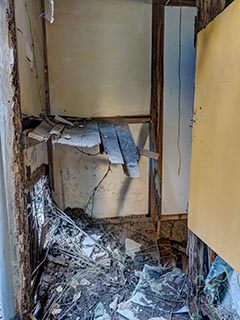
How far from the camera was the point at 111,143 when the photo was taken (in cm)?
296

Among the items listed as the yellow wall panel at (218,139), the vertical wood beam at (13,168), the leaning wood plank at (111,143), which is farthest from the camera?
the leaning wood plank at (111,143)

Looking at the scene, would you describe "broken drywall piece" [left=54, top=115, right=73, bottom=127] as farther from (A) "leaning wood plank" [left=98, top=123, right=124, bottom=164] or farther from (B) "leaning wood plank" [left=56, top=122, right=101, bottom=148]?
(A) "leaning wood plank" [left=98, top=123, right=124, bottom=164]

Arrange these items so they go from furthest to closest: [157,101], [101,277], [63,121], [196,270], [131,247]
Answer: [157,101]
[131,247]
[63,121]
[101,277]
[196,270]

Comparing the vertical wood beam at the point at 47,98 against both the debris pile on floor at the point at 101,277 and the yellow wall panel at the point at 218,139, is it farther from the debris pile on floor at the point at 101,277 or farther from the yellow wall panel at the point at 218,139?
the yellow wall panel at the point at 218,139

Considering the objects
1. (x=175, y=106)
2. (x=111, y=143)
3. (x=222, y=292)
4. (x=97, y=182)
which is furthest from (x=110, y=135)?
(x=222, y=292)

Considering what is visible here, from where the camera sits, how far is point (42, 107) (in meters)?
3.54

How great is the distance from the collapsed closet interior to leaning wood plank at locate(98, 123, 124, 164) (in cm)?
2

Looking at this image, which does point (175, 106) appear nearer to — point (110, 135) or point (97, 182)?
point (110, 135)

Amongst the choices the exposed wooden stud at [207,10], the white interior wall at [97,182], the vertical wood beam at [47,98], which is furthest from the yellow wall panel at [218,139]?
the vertical wood beam at [47,98]

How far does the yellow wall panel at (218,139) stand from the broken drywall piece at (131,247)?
1.43m

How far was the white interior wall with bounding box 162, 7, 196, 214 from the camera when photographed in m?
3.88

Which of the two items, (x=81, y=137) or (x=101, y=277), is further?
(x=101, y=277)

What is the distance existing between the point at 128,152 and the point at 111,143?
0.65ft

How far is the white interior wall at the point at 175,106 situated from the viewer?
388 cm
